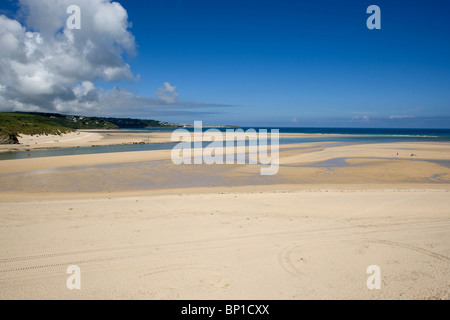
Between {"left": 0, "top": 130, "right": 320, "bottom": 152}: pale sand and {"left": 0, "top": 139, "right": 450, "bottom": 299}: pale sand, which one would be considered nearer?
{"left": 0, "top": 139, "right": 450, "bottom": 299}: pale sand

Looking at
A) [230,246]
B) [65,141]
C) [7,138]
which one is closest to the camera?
[230,246]

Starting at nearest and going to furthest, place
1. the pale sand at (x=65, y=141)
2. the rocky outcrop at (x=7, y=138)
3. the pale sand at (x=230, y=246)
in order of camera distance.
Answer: the pale sand at (x=230, y=246) → the pale sand at (x=65, y=141) → the rocky outcrop at (x=7, y=138)

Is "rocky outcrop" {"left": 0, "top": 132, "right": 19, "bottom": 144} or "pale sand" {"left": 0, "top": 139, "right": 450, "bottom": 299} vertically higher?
"rocky outcrop" {"left": 0, "top": 132, "right": 19, "bottom": 144}

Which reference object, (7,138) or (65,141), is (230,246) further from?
(65,141)

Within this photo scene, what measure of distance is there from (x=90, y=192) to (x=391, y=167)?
22.4 m

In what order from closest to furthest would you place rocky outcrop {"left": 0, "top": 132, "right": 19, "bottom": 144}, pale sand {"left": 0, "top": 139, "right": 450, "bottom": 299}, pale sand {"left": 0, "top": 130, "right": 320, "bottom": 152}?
pale sand {"left": 0, "top": 139, "right": 450, "bottom": 299} → pale sand {"left": 0, "top": 130, "right": 320, "bottom": 152} → rocky outcrop {"left": 0, "top": 132, "right": 19, "bottom": 144}

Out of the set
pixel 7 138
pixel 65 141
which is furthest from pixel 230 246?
pixel 65 141

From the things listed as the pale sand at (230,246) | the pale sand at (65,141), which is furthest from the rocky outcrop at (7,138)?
the pale sand at (230,246)

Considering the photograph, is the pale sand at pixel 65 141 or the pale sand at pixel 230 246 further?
the pale sand at pixel 65 141

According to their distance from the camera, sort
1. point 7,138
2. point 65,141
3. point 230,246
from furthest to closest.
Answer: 1. point 65,141
2. point 7,138
3. point 230,246

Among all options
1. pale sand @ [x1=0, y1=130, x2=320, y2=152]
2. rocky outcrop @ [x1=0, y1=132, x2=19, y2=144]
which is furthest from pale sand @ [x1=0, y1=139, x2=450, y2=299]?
rocky outcrop @ [x1=0, y1=132, x2=19, y2=144]

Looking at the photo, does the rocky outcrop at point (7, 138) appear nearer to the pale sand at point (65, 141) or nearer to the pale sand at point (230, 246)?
the pale sand at point (65, 141)

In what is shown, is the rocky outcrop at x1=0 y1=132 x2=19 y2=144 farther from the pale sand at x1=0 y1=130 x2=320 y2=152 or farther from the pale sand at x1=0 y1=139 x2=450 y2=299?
the pale sand at x1=0 y1=139 x2=450 y2=299
